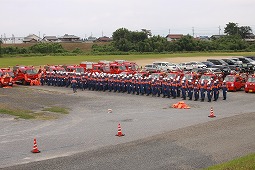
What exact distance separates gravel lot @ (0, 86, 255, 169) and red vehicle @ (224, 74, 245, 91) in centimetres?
493

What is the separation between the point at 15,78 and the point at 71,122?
21.6 meters

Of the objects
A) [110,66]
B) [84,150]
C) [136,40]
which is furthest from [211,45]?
[84,150]

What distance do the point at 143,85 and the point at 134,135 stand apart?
14.9 metres

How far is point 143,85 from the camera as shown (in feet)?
108

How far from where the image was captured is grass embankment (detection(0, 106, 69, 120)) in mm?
23359

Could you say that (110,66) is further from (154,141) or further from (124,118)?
(154,141)

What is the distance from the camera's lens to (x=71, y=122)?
2181cm

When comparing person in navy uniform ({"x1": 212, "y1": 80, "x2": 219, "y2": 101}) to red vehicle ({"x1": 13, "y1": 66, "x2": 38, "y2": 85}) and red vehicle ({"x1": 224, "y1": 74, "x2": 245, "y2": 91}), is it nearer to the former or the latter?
red vehicle ({"x1": 224, "y1": 74, "x2": 245, "y2": 91})

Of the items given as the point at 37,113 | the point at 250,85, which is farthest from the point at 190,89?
the point at 37,113

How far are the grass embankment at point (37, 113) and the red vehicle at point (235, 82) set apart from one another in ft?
46.0

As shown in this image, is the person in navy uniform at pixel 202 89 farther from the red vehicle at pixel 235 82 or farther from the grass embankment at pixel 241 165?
the grass embankment at pixel 241 165

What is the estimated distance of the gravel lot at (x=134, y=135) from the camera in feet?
46.8

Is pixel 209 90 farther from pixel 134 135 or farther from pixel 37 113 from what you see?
pixel 134 135

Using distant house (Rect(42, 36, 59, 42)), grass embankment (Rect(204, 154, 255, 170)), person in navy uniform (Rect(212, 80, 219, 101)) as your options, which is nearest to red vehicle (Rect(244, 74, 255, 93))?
person in navy uniform (Rect(212, 80, 219, 101))
